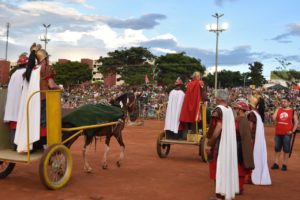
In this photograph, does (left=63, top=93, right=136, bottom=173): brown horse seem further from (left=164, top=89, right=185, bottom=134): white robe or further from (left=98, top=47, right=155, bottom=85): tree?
(left=98, top=47, right=155, bottom=85): tree

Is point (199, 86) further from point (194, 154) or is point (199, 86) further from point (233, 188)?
point (233, 188)

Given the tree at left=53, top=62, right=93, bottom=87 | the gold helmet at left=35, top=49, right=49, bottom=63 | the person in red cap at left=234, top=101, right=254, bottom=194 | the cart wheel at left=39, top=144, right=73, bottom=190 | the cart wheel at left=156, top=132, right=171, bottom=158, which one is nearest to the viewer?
the person in red cap at left=234, top=101, right=254, bottom=194

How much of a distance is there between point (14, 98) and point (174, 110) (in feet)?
17.2

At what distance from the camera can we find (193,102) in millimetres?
11734

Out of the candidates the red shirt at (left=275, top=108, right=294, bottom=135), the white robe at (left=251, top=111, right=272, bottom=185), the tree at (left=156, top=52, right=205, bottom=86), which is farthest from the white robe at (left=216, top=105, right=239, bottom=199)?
the tree at (left=156, top=52, right=205, bottom=86)

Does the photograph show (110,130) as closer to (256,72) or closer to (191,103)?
(191,103)

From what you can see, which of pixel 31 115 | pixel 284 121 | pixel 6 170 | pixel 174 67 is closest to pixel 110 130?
pixel 6 170

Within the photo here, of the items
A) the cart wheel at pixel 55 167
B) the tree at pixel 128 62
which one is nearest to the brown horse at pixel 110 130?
the cart wheel at pixel 55 167

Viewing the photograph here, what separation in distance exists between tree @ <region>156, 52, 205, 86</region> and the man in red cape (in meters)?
57.9

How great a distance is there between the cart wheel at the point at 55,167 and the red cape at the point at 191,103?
464 centimetres

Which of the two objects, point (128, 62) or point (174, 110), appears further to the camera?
point (128, 62)

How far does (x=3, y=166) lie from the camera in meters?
8.88

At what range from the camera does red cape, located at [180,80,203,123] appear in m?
11.7

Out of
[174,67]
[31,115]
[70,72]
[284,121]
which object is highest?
[174,67]
